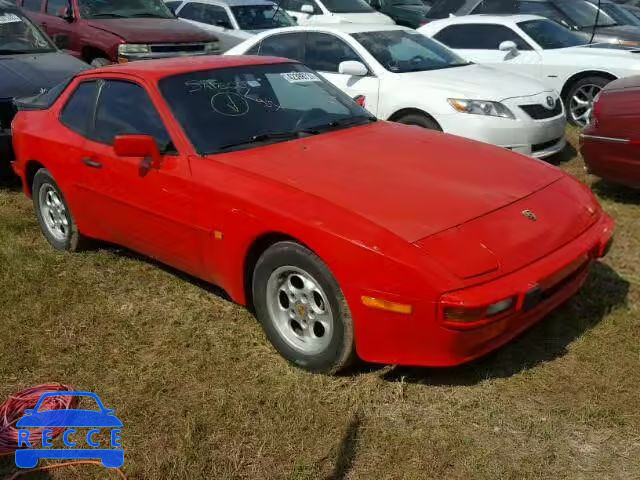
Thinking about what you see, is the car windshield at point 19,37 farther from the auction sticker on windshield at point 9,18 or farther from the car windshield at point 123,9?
the car windshield at point 123,9

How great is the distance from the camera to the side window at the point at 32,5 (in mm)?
10476

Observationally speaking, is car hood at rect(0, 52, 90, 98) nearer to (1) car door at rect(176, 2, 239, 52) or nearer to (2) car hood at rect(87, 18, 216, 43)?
(2) car hood at rect(87, 18, 216, 43)

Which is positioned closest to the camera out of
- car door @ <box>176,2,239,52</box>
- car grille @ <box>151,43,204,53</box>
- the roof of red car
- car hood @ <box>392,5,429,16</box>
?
the roof of red car

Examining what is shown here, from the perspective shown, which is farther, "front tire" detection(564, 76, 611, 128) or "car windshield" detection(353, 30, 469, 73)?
"front tire" detection(564, 76, 611, 128)

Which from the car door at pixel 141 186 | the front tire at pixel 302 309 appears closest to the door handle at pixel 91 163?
the car door at pixel 141 186

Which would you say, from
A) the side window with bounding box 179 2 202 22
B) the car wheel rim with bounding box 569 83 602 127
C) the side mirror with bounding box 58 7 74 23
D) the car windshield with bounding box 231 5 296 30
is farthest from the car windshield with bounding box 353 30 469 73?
the side window with bounding box 179 2 202 22

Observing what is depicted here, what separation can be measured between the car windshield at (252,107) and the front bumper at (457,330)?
1.42 metres

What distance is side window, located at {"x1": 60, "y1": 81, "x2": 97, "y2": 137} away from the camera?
4512mm

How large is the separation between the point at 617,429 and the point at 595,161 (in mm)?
3306

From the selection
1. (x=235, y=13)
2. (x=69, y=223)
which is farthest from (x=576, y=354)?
(x=235, y=13)

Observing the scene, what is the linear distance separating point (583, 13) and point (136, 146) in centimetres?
863

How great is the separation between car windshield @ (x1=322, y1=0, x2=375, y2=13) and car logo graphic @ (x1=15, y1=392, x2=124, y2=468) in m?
11.9

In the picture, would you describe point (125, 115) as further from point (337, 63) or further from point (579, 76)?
point (579, 76)

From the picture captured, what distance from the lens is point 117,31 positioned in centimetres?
905
